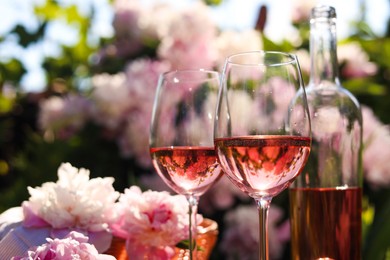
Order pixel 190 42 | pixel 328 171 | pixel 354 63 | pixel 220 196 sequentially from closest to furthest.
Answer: pixel 328 171, pixel 220 196, pixel 190 42, pixel 354 63

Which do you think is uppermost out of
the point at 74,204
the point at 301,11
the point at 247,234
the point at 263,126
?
the point at 301,11

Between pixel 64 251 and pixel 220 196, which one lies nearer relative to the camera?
pixel 64 251

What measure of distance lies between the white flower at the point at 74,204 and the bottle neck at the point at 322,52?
431mm

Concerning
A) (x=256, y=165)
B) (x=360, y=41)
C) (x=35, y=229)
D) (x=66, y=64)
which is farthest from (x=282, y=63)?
(x=66, y=64)

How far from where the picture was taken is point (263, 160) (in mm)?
806

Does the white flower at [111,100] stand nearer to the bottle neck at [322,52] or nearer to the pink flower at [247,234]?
the pink flower at [247,234]

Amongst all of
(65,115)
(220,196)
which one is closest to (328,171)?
(220,196)

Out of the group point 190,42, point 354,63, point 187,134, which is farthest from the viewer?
point 354,63

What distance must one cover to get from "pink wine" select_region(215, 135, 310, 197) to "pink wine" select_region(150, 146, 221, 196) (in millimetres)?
101

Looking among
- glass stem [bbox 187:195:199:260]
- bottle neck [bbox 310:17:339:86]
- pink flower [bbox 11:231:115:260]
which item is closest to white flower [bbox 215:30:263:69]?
bottle neck [bbox 310:17:339:86]

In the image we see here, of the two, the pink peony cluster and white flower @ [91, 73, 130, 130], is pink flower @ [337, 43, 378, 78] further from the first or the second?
white flower @ [91, 73, 130, 130]

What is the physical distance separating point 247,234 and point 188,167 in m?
0.68

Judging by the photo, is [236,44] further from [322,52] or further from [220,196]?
[322,52]

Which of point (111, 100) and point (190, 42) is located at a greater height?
point (190, 42)
